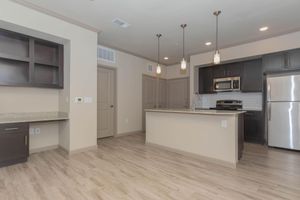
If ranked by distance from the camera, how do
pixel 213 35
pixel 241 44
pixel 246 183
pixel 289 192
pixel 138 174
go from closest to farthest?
pixel 289 192 < pixel 246 183 < pixel 138 174 < pixel 213 35 < pixel 241 44

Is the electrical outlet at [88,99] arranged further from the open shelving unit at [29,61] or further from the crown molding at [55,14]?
the crown molding at [55,14]

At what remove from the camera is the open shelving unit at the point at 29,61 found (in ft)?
10.4

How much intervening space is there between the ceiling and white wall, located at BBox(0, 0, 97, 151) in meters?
0.27

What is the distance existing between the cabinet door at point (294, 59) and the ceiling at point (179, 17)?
1.69ft

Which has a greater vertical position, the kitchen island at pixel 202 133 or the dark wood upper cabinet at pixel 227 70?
the dark wood upper cabinet at pixel 227 70

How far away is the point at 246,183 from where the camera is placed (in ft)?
7.50

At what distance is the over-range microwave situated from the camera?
4.87m

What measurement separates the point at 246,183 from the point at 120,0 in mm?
3495

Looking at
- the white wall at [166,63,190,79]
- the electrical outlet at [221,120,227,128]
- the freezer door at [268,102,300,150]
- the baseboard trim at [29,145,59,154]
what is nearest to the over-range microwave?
the freezer door at [268,102,300,150]

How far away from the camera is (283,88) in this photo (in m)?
3.85

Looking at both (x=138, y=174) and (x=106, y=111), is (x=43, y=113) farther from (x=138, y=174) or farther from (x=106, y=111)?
(x=138, y=174)

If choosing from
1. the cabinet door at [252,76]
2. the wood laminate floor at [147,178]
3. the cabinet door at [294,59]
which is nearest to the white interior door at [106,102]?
the wood laminate floor at [147,178]

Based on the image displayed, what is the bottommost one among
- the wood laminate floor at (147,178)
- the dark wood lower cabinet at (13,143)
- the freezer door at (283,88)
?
the wood laminate floor at (147,178)

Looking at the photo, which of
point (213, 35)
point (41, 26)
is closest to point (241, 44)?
point (213, 35)
